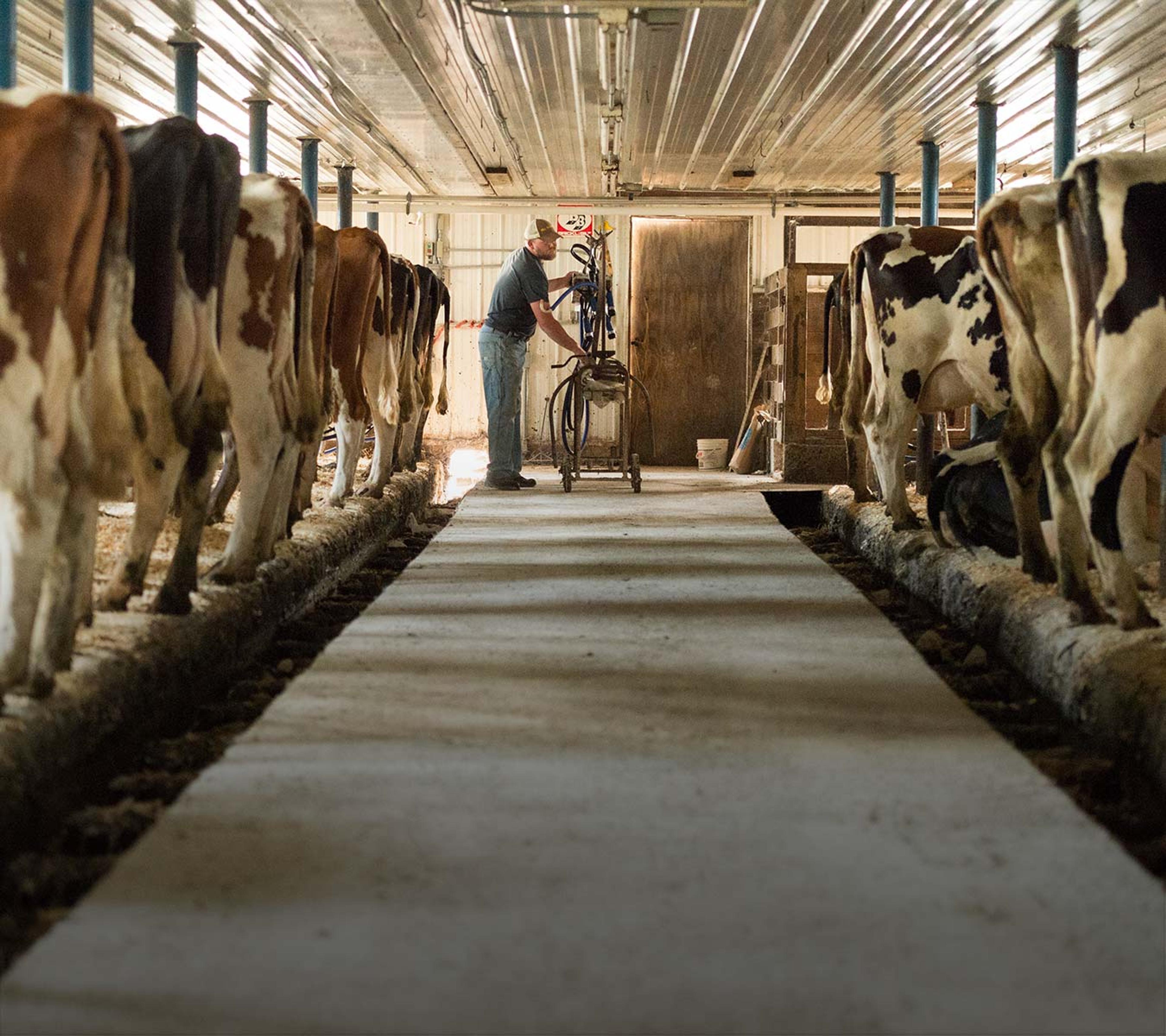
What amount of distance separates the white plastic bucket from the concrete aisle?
10.5 m

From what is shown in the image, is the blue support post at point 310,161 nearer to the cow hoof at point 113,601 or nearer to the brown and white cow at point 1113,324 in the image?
the cow hoof at point 113,601

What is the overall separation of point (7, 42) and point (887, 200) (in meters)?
9.20

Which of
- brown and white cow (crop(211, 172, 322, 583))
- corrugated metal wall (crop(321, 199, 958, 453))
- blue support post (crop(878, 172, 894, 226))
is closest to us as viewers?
brown and white cow (crop(211, 172, 322, 583))

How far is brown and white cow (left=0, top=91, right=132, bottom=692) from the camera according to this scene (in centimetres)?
301

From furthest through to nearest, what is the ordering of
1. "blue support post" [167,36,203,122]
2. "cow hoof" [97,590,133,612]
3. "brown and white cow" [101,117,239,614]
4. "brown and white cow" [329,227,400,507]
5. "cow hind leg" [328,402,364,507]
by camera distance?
"blue support post" [167,36,203,122], "cow hind leg" [328,402,364,507], "brown and white cow" [329,227,400,507], "cow hoof" [97,590,133,612], "brown and white cow" [101,117,239,614]

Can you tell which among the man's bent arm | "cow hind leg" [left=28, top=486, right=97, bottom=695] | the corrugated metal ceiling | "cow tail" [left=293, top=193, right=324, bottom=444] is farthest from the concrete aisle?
the man's bent arm

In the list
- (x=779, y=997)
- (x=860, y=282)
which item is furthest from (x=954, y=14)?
(x=779, y=997)

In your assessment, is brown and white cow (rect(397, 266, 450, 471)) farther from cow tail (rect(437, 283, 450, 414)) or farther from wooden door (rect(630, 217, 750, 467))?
wooden door (rect(630, 217, 750, 467))

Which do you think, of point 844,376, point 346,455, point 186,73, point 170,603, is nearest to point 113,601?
point 170,603

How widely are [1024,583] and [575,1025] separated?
12.7ft

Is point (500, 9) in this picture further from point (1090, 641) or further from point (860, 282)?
point (1090, 641)

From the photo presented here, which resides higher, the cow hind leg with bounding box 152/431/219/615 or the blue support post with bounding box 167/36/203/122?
the blue support post with bounding box 167/36/203/122

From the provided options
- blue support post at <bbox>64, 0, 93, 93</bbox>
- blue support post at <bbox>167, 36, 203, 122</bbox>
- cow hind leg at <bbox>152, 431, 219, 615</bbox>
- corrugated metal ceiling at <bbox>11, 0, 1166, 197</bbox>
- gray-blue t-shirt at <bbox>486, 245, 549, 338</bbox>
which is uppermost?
corrugated metal ceiling at <bbox>11, 0, 1166, 197</bbox>

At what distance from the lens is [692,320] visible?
15.8 m
